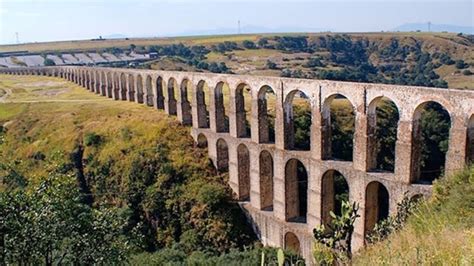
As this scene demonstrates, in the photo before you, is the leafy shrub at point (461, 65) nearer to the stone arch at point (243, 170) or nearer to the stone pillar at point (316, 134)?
the stone arch at point (243, 170)

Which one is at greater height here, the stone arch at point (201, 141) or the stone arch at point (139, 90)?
the stone arch at point (139, 90)

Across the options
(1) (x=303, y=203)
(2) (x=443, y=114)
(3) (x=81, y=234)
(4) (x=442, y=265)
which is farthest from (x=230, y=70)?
(4) (x=442, y=265)

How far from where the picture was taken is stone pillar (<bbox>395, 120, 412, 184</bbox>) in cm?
2755

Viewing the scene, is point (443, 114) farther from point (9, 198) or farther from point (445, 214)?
point (9, 198)

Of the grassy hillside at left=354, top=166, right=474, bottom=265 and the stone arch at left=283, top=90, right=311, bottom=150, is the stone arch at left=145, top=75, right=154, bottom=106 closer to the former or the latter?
the stone arch at left=283, top=90, right=311, bottom=150

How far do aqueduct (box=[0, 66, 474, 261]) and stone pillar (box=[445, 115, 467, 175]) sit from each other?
53 mm

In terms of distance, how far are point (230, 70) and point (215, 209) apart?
77.4 metres

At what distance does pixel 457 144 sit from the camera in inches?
999

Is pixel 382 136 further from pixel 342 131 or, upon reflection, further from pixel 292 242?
pixel 292 242

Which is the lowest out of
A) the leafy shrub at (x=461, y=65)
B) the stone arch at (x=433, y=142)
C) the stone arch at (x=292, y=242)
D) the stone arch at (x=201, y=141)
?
the stone arch at (x=292, y=242)

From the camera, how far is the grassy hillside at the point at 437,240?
29.6 ft

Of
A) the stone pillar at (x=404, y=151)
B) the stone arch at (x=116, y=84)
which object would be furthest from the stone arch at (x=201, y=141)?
the stone arch at (x=116, y=84)

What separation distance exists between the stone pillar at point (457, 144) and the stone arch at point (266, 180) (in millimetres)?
16158

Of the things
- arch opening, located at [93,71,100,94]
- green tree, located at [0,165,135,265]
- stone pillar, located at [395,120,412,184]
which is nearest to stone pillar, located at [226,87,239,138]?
stone pillar, located at [395,120,412,184]
